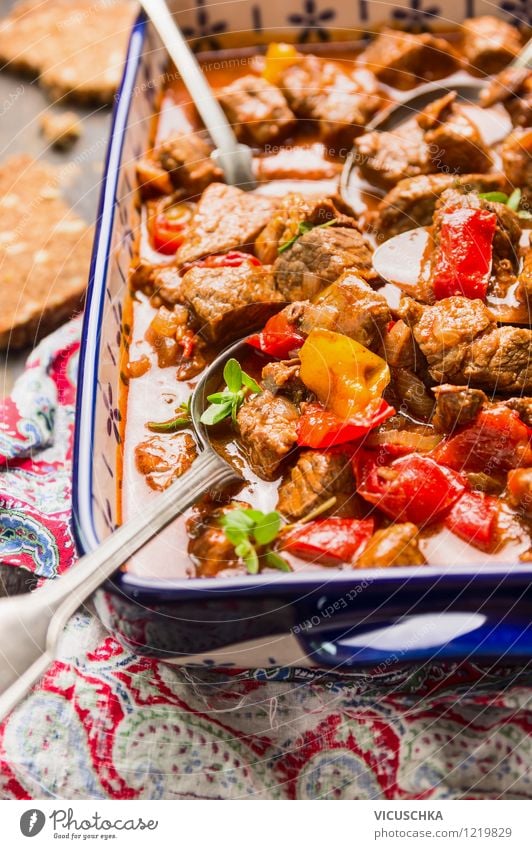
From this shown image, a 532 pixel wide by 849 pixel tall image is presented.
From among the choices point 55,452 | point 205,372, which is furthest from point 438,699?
point 55,452

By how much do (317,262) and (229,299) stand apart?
0.29m

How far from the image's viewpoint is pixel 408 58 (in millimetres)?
3678

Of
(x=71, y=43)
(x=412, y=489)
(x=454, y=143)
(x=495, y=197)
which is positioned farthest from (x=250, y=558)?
(x=71, y=43)

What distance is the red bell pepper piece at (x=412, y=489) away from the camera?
2484 mm

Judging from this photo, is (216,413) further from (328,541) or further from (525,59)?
(525,59)

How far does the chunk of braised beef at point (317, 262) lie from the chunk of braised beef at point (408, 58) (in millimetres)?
1073

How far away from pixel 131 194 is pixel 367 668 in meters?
1.81

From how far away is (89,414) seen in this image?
2.56 m

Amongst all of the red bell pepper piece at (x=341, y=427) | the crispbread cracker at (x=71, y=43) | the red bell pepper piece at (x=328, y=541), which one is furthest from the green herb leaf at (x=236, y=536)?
the crispbread cracker at (x=71, y=43)

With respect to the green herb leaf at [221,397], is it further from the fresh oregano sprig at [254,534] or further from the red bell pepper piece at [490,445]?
the red bell pepper piece at [490,445]

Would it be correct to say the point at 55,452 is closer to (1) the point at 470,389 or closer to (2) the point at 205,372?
(2) the point at 205,372

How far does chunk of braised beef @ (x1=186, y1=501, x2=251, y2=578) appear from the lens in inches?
96.0

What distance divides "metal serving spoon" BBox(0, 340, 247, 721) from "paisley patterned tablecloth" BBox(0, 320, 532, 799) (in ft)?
0.80
